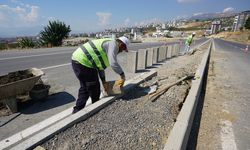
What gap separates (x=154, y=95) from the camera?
17.0ft

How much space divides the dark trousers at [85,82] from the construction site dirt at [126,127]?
0.48 m

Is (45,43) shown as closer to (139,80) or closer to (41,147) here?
(139,80)

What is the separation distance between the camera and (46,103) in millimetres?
5297

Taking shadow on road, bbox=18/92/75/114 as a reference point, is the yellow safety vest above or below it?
above

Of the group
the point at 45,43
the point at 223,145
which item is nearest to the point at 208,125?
the point at 223,145

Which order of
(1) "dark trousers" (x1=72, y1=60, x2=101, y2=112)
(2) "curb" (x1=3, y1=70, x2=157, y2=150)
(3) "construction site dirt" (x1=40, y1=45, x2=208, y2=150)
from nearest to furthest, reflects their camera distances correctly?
(2) "curb" (x1=3, y1=70, x2=157, y2=150)
(3) "construction site dirt" (x1=40, y1=45, x2=208, y2=150)
(1) "dark trousers" (x1=72, y1=60, x2=101, y2=112)

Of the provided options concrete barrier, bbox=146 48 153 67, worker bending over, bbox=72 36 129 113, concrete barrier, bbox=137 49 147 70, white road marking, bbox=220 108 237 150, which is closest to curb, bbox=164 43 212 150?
white road marking, bbox=220 108 237 150

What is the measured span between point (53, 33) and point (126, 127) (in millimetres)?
26529

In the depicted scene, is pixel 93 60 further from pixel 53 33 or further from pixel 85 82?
pixel 53 33

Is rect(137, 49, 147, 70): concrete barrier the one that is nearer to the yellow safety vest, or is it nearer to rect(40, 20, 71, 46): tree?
the yellow safety vest

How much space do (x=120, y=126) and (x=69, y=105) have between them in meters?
1.97

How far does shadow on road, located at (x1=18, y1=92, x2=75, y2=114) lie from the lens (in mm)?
4889

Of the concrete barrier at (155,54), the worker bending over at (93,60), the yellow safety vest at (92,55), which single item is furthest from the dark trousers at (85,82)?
the concrete barrier at (155,54)

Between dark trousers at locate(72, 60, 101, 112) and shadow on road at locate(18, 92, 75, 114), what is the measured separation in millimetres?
1058
